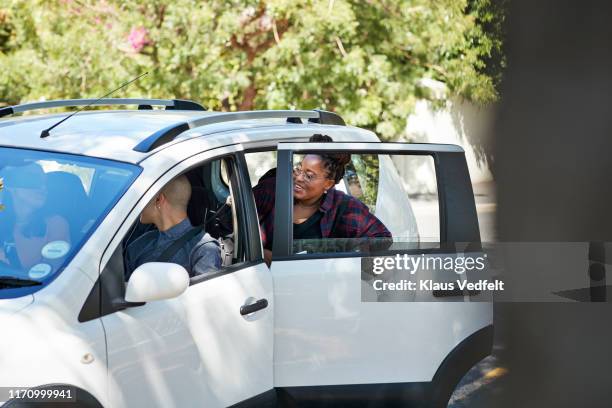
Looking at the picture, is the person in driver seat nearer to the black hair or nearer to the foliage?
the black hair

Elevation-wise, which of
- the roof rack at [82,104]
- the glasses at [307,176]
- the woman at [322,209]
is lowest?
the woman at [322,209]

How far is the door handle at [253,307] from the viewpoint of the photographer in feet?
13.0

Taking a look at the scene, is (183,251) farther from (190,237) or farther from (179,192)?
(179,192)

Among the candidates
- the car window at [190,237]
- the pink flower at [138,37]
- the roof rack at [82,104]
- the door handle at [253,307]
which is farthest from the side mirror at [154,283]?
the pink flower at [138,37]

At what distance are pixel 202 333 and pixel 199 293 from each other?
15 centimetres

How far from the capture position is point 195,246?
4172 mm

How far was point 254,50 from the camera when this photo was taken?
15414mm

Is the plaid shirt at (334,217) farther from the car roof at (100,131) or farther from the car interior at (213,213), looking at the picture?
the car roof at (100,131)

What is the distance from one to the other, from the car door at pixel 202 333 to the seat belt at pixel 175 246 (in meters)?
0.20

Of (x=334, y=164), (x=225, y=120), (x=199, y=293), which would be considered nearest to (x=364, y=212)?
(x=334, y=164)

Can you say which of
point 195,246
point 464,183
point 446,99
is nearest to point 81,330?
point 195,246

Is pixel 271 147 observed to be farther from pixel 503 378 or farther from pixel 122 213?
pixel 503 378

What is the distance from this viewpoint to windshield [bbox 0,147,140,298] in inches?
138

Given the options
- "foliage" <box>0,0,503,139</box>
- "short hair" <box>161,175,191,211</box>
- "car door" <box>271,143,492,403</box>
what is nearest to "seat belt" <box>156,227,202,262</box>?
"short hair" <box>161,175,191,211</box>
